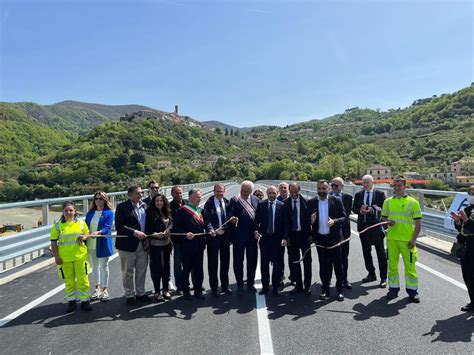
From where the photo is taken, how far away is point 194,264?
5.87 m

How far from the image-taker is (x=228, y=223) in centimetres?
600

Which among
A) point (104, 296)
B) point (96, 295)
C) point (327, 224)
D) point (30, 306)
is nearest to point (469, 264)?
point (327, 224)

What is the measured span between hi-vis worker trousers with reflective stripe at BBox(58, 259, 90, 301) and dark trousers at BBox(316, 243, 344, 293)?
3.42 m

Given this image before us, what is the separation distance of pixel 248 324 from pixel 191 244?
1671 millimetres

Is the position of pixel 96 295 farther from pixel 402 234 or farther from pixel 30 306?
pixel 402 234

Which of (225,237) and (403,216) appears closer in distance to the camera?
(403,216)

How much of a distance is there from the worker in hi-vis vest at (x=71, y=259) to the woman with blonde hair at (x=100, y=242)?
0.35 metres

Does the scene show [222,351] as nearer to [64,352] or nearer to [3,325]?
[64,352]

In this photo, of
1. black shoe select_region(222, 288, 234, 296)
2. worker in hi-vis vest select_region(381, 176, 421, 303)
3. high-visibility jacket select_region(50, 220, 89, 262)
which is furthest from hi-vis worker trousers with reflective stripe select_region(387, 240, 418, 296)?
high-visibility jacket select_region(50, 220, 89, 262)

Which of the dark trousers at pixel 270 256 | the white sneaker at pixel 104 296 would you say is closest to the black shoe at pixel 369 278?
the dark trousers at pixel 270 256

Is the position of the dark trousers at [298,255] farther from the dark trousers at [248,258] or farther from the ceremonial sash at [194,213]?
the ceremonial sash at [194,213]

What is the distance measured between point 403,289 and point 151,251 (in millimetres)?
4004

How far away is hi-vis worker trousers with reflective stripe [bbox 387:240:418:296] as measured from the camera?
Result: 5398mm

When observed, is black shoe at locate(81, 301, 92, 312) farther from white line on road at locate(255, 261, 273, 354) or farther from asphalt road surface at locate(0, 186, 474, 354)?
white line on road at locate(255, 261, 273, 354)
